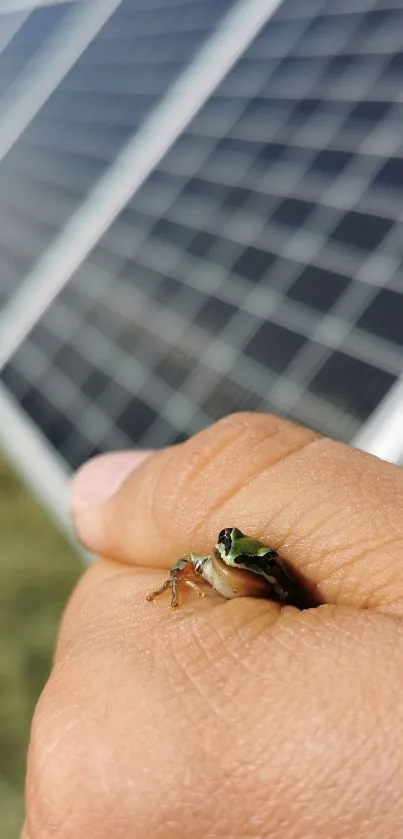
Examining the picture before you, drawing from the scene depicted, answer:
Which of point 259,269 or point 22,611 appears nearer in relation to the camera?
point 259,269

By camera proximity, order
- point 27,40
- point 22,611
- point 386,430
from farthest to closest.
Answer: point 27,40, point 22,611, point 386,430

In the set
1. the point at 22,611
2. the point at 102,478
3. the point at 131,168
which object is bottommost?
the point at 22,611

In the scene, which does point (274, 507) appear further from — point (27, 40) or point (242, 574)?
point (27, 40)

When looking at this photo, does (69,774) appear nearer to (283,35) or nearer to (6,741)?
(6,741)

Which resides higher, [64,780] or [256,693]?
[256,693]

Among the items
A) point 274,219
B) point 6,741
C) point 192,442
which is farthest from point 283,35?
point 6,741

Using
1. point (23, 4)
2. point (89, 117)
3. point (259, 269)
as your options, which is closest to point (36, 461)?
point (259, 269)

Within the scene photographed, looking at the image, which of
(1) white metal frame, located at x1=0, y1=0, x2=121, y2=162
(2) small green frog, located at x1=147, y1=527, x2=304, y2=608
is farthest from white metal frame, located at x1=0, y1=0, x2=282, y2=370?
(2) small green frog, located at x1=147, y1=527, x2=304, y2=608
